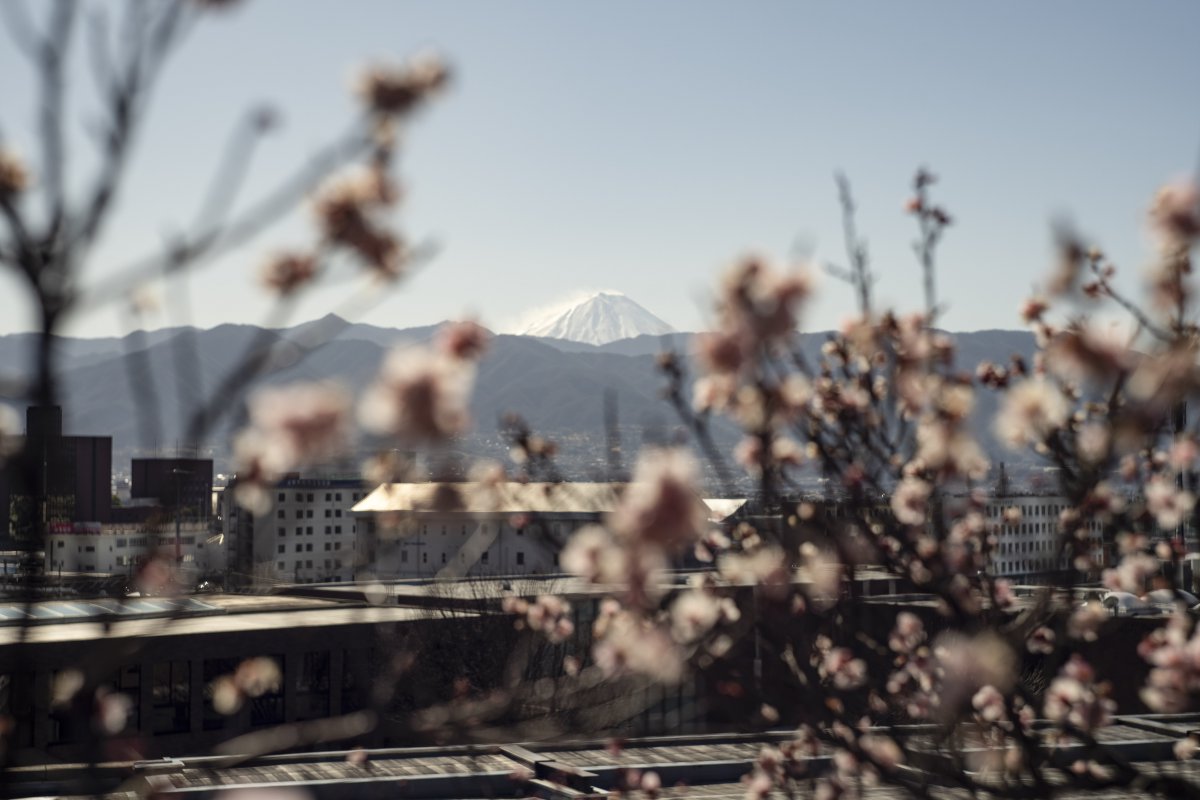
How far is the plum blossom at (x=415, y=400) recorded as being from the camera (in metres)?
3.21

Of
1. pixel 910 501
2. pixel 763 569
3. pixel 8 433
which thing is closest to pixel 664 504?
pixel 8 433

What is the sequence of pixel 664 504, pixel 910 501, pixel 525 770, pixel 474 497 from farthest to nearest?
pixel 525 770
pixel 910 501
pixel 474 497
pixel 664 504

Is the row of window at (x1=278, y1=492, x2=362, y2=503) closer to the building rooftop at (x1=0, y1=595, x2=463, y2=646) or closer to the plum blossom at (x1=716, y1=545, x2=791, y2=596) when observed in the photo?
the building rooftop at (x1=0, y1=595, x2=463, y2=646)

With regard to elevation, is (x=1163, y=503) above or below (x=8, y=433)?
below

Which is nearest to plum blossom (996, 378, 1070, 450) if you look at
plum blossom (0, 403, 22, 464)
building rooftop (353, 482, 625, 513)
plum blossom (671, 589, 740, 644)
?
plum blossom (671, 589, 740, 644)

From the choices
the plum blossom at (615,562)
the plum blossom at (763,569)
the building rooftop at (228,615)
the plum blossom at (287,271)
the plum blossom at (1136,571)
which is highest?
the plum blossom at (287,271)

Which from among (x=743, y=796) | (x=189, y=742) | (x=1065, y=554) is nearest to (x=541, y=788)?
(x=743, y=796)

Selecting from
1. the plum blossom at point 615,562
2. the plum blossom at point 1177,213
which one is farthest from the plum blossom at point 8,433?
the plum blossom at point 1177,213

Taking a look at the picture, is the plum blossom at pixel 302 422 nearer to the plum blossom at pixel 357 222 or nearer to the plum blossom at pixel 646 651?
the plum blossom at pixel 357 222

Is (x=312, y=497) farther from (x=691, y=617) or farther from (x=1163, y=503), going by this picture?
(x=691, y=617)

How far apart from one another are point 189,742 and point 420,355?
30.9 metres

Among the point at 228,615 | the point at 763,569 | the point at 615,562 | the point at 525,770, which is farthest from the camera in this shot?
the point at 228,615

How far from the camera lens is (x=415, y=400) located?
10.6 ft

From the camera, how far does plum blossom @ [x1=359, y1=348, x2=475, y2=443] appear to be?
3209mm
